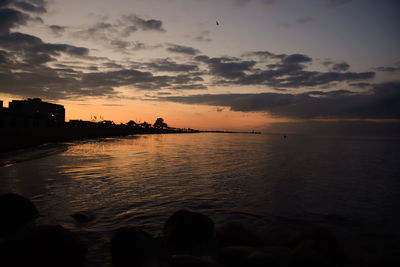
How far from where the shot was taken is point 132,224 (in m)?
7.26

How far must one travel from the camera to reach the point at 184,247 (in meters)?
5.58

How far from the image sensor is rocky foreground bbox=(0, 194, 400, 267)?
4.42 meters

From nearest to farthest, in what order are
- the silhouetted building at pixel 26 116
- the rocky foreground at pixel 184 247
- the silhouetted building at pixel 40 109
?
the rocky foreground at pixel 184 247 → the silhouetted building at pixel 26 116 → the silhouetted building at pixel 40 109

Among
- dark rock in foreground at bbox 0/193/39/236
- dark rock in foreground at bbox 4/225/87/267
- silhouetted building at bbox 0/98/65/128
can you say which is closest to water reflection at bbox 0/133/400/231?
dark rock in foreground at bbox 0/193/39/236

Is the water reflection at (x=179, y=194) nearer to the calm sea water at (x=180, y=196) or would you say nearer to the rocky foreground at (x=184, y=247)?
the calm sea water at (x=180, y=196)

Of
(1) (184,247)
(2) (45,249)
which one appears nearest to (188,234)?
(1) (184,247)

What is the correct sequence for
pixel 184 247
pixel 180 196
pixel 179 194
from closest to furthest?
pixel 184 247
pixel 180 196
pixel 179 194

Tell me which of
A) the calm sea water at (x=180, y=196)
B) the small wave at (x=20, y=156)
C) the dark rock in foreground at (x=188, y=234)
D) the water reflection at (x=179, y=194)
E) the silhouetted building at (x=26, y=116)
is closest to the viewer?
the dark rock in foreground at (x=188, y=234)

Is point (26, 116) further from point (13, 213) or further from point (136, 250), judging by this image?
point (136, 250)

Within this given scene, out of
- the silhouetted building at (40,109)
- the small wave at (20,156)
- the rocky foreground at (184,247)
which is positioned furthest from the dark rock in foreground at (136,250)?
the silhouetted building at (40,109)

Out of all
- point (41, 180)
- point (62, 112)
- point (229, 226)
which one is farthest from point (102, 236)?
point (62, 112)

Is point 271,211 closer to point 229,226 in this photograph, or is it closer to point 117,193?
point 229,226

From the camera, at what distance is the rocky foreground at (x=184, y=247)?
4.42m

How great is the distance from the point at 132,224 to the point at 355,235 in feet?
22.1
